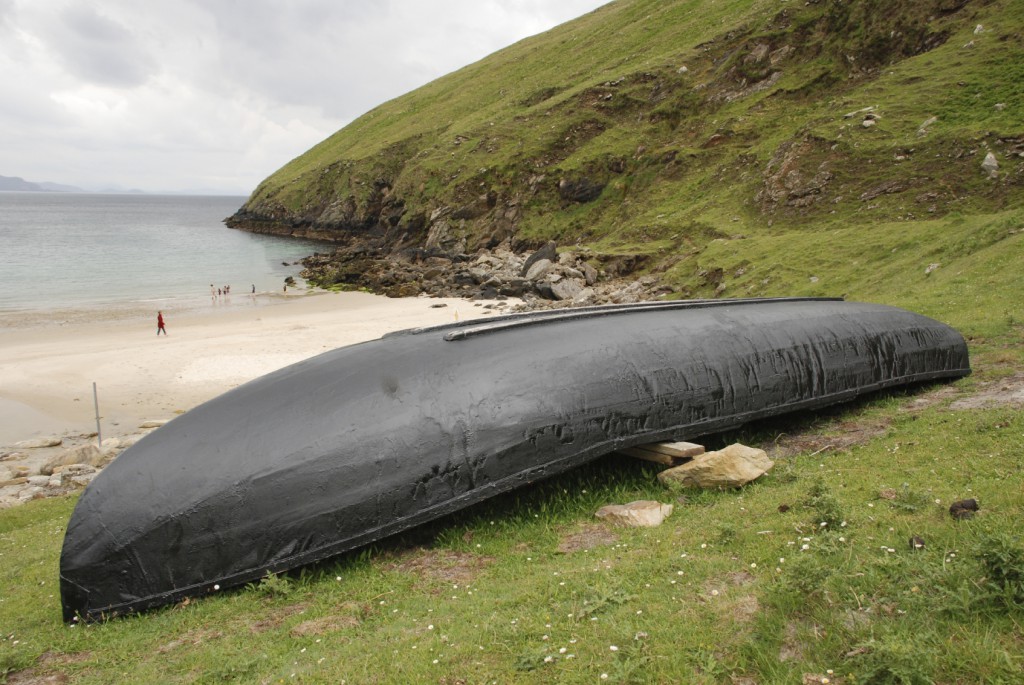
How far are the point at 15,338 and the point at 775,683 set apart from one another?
44.3 meters

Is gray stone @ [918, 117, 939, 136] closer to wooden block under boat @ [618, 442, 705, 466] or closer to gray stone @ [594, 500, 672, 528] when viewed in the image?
wooden block under boat @ [618, 442, 705, 466]

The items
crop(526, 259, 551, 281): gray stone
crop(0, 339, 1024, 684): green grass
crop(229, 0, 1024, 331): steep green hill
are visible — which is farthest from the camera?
crop(526, 259, 551, 281): gray stone

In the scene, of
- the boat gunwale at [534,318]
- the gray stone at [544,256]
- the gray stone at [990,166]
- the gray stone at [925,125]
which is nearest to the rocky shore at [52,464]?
the boat gunwale at [534,318]

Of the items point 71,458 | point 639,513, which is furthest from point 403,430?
point 71,458

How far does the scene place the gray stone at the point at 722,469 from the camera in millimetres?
7828

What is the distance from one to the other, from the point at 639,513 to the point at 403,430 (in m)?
2.86

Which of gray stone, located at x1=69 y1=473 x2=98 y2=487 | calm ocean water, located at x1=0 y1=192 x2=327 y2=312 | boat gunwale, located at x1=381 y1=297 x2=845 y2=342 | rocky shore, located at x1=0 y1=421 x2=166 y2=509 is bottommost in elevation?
rocky shore, located at x1=0 y1=421 x2=166 y2=509

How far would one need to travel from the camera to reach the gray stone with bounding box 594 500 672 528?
23.6 feet

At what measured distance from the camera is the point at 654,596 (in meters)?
5.36

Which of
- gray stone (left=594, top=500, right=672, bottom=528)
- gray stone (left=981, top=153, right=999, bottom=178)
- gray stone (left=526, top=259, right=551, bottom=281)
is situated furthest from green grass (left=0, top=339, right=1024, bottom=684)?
gray stone (left=526, top=259, right=551, bottom=281)

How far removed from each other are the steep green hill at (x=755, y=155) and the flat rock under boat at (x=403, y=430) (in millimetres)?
8552

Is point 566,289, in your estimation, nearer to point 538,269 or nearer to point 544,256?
point 538,269

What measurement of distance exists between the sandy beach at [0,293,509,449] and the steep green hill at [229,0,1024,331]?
1439 centimetres

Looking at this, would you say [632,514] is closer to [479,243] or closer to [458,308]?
[458,308]
